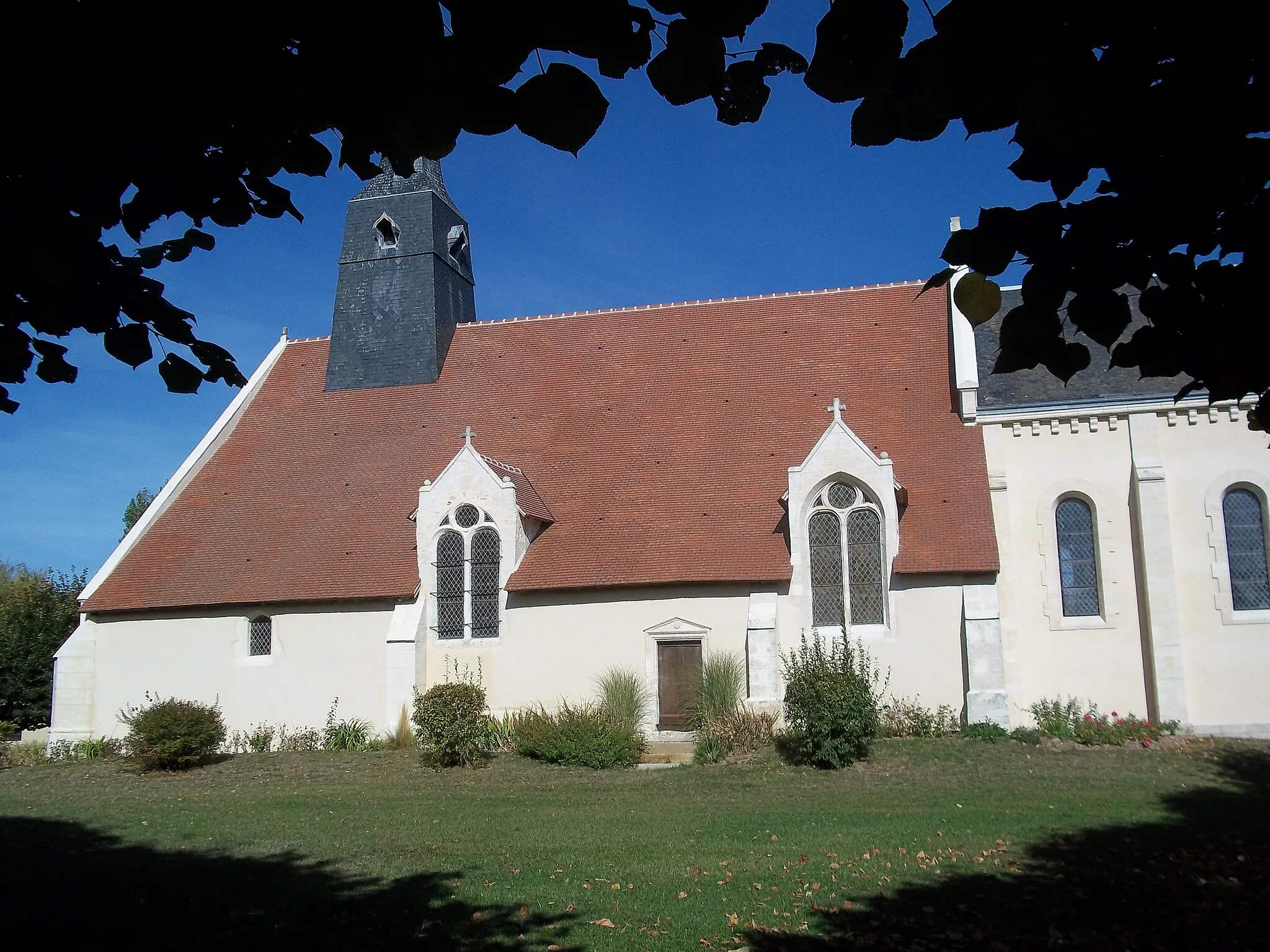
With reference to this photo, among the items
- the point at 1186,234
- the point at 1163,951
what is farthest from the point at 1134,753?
the point at 1186,234

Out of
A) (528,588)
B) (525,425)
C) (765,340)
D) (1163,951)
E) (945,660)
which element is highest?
(765,340)

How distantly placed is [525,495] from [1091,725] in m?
10.5

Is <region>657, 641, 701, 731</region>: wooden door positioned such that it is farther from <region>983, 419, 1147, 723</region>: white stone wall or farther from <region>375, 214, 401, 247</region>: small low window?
<region>375, 214, 401, 247</region>: small low window

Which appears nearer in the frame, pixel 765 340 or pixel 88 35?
pixel 88 35

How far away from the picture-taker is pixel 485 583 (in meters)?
20.4

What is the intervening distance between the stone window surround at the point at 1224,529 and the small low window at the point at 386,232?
1764 cm

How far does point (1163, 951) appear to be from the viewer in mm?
6969

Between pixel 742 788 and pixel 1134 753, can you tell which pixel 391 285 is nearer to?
pixel 742 788

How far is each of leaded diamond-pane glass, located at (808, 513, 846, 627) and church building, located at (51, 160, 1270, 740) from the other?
0.05 meters

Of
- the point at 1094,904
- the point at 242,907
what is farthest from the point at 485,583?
the point at 1094,904

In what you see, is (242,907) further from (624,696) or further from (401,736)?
(401,736)

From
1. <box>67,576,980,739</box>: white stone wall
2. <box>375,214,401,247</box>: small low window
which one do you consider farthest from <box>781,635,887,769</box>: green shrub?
<box>375,214,401,247</box>: small low window

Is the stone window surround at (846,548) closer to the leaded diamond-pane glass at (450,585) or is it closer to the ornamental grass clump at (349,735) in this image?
the leaded diamond-pane glass at (450,585)

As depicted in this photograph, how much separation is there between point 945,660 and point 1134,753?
3.23 metres
